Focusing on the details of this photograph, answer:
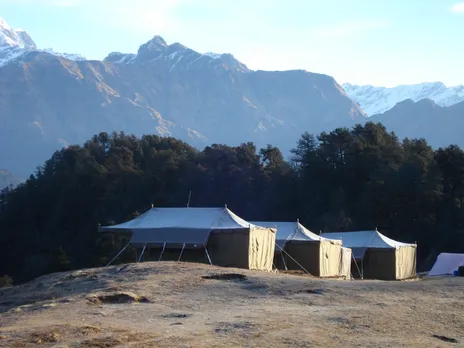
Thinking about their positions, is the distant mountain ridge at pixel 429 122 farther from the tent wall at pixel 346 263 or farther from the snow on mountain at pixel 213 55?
the tent wall at pixel 346 263

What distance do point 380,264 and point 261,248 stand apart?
939 centimetres

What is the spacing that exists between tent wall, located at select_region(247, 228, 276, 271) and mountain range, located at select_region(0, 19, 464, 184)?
114223mm

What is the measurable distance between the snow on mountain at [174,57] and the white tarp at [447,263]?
14057 cm

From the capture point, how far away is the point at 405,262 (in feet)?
110

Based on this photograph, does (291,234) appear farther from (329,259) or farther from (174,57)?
(174,57)

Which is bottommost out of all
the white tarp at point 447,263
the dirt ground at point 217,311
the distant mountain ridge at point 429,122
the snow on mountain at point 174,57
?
Answer: the white tarp at point 447,263

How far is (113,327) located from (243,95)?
15715 centimetres

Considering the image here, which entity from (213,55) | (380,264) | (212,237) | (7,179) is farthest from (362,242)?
(213,55)

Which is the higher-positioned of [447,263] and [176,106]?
[176,106]

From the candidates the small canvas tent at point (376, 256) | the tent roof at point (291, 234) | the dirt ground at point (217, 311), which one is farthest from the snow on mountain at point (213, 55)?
the dirt ground at point (217, 311)

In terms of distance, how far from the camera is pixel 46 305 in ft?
45.3

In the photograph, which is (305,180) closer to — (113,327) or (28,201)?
(28,201)

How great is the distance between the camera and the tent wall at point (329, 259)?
1075 inches

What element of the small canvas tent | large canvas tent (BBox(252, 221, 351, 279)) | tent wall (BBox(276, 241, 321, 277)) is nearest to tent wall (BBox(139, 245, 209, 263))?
large canvas tent (BBox(252, 221, 351, 279))
